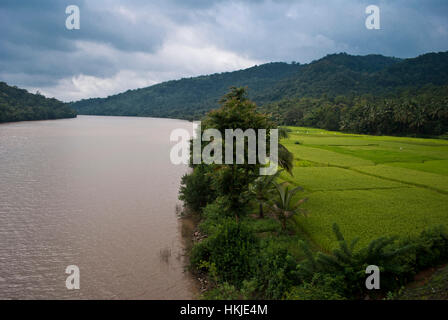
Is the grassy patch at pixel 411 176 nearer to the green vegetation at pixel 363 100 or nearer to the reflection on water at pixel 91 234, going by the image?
the green vegetation at pixel 363 100

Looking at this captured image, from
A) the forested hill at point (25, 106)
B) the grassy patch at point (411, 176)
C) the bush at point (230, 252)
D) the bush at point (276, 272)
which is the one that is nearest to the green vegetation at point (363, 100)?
the grassy patch at point (411, 176)

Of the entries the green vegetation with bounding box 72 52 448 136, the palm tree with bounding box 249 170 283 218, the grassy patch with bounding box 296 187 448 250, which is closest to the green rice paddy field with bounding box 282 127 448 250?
the grassy patch with bounding box 296 187 448 250

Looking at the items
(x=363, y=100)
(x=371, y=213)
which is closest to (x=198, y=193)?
(x=371, y=213)

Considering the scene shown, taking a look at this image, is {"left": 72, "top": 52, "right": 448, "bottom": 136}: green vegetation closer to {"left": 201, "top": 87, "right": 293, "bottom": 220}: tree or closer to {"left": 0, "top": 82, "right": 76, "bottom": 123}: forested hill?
{"left": 201, "top": 87, "right": 293, "bottom": 220}: tree

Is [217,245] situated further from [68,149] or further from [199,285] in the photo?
[68,149]
